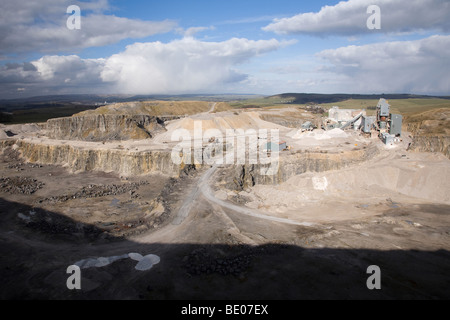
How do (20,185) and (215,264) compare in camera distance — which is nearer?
(215,264)

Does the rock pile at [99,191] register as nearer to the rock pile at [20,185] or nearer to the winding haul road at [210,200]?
the rock pile at [20,185]

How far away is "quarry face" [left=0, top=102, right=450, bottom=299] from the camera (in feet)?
63.1

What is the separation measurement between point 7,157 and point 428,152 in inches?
3346

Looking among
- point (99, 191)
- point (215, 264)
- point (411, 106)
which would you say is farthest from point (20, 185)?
point (411, 106)

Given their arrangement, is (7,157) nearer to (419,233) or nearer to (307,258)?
(307,258)

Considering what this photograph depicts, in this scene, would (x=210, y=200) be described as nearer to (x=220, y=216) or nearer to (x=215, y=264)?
(x=220, y=216)

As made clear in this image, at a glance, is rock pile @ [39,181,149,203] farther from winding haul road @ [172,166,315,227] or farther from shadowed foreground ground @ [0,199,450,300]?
shadowed foreground ground @ [0,199,450,300]

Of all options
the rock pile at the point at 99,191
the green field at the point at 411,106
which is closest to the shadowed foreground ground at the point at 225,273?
the rock pile at the point at 99,191

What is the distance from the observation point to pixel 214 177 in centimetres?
4200

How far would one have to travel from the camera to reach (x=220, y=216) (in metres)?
30.5

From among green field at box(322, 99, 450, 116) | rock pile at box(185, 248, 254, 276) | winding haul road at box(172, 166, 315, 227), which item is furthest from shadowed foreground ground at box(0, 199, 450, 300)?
green field at box(322, 99, 450, 116)

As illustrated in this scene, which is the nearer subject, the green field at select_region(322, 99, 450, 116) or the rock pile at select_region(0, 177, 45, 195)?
the rock pile at select_region(0, 177, 45, 195)

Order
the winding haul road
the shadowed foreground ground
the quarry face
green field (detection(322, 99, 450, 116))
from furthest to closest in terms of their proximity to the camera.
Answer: green field (detection(322, 99, 450, 116)) → the winding haul road → the quarry face → the shadowed foreground ground

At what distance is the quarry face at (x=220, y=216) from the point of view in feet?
63.1
